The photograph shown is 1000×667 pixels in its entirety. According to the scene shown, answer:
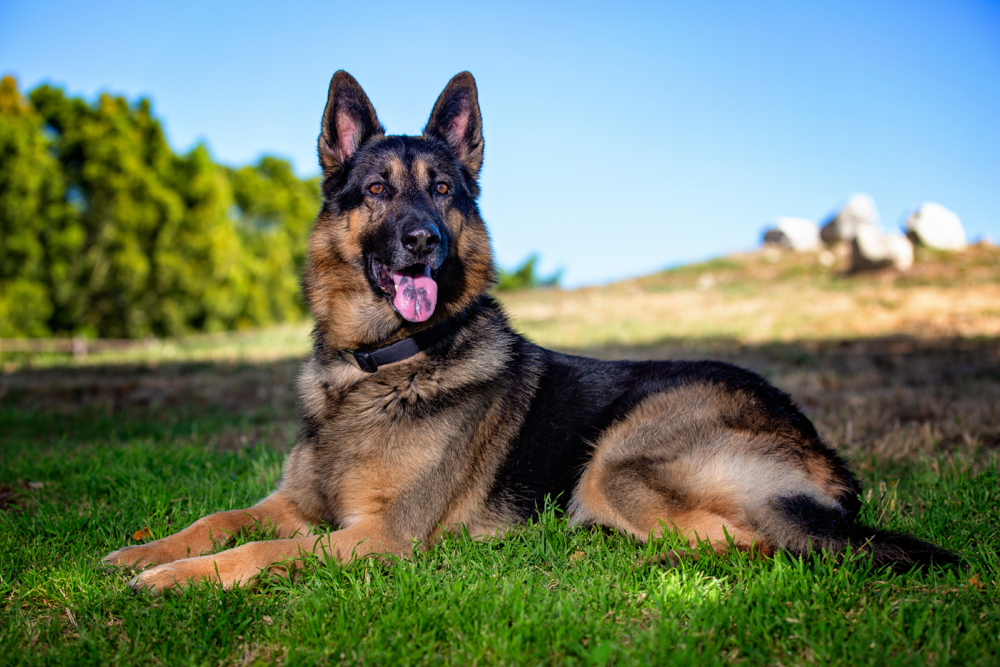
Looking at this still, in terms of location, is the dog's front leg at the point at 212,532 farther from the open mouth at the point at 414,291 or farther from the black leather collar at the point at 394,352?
the open mouth at the point at 414,291

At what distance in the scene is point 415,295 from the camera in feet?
11.1

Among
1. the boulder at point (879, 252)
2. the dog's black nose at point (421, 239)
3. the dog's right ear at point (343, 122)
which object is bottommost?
the dog's black nose at point (421, 239)

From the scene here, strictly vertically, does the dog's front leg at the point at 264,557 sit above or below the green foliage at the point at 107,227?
below

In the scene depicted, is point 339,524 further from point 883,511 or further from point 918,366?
point 918,366

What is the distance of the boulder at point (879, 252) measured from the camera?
2044cm

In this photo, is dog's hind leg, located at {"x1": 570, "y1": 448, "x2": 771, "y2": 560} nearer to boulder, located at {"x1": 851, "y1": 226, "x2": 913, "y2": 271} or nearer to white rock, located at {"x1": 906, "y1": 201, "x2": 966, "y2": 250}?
boulder, located at {"x1": 851, "y1": 226, "x2": 913, "y2": 271}

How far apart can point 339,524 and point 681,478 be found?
5.75ft

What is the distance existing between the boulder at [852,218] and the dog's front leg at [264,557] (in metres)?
29.0

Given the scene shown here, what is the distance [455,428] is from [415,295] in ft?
2.41

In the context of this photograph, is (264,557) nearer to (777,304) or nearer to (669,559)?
(669,559)

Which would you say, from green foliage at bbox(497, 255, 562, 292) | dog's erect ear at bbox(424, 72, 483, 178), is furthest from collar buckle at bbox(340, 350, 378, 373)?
green foliage at bbox(497, 255, 562, 292)

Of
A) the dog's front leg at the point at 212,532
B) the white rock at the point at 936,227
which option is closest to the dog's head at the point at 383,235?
the dog's front leg at the point at 212,532

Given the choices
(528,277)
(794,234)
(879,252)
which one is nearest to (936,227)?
(879,252)

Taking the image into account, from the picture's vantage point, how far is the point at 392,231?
11.0 feet
